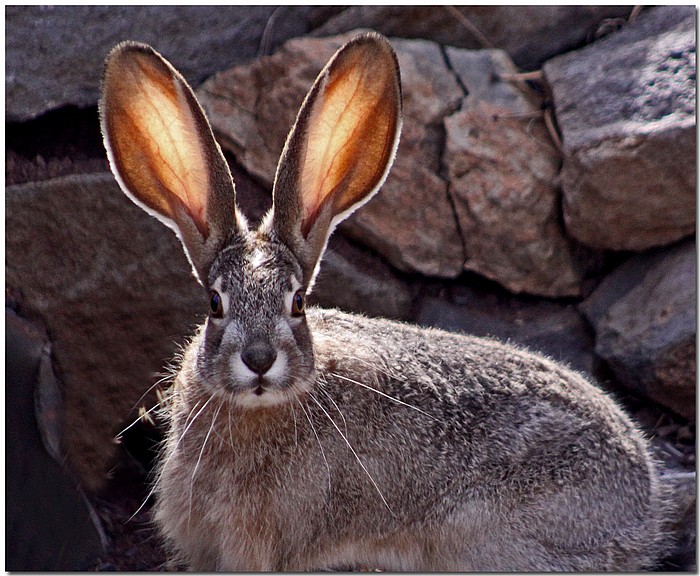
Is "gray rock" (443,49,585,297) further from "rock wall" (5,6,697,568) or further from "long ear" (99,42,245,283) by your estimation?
"long ear" (99,42,245,283)

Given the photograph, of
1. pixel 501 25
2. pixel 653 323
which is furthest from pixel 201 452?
pixel 501 25

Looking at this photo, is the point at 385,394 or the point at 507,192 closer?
the point at 385,394

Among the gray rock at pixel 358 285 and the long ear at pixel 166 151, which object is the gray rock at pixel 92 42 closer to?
the gray rock at pixel 358 285

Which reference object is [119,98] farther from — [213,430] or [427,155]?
[427,155]

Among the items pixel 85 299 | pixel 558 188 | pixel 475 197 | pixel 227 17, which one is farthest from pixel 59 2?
pixel 558 188

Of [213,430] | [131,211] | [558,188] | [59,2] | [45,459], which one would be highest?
[59,2]

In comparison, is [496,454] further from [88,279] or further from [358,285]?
[88,279]

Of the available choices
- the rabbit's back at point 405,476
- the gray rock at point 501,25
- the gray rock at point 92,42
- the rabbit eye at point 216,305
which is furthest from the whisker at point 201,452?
the gray rock at point 501,25
